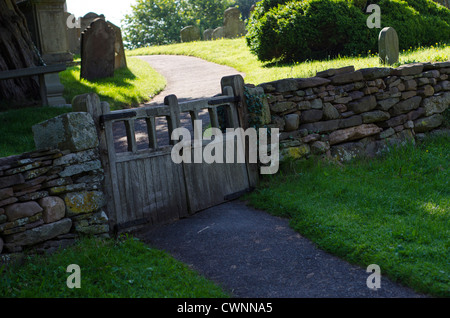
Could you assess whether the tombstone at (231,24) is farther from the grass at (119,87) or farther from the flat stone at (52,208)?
the flat stone at (52,208)

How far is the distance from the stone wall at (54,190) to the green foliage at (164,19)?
3557 centimetres

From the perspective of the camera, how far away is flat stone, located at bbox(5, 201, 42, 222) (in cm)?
506

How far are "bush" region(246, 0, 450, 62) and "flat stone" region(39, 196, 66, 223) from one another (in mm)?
9532

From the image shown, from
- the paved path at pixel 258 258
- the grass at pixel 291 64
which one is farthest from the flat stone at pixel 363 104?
the paved path at pixel 258 258

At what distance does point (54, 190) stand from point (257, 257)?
2340 millimetres

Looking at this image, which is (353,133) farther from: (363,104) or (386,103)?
(386,103)

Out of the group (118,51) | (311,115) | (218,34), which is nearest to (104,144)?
(311,115)

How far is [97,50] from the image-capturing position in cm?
1312

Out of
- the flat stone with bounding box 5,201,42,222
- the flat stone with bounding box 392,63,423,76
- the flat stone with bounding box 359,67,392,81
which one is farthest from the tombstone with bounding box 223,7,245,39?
the flat stone with bounding box 5,201,42,222

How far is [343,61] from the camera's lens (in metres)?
12.1
